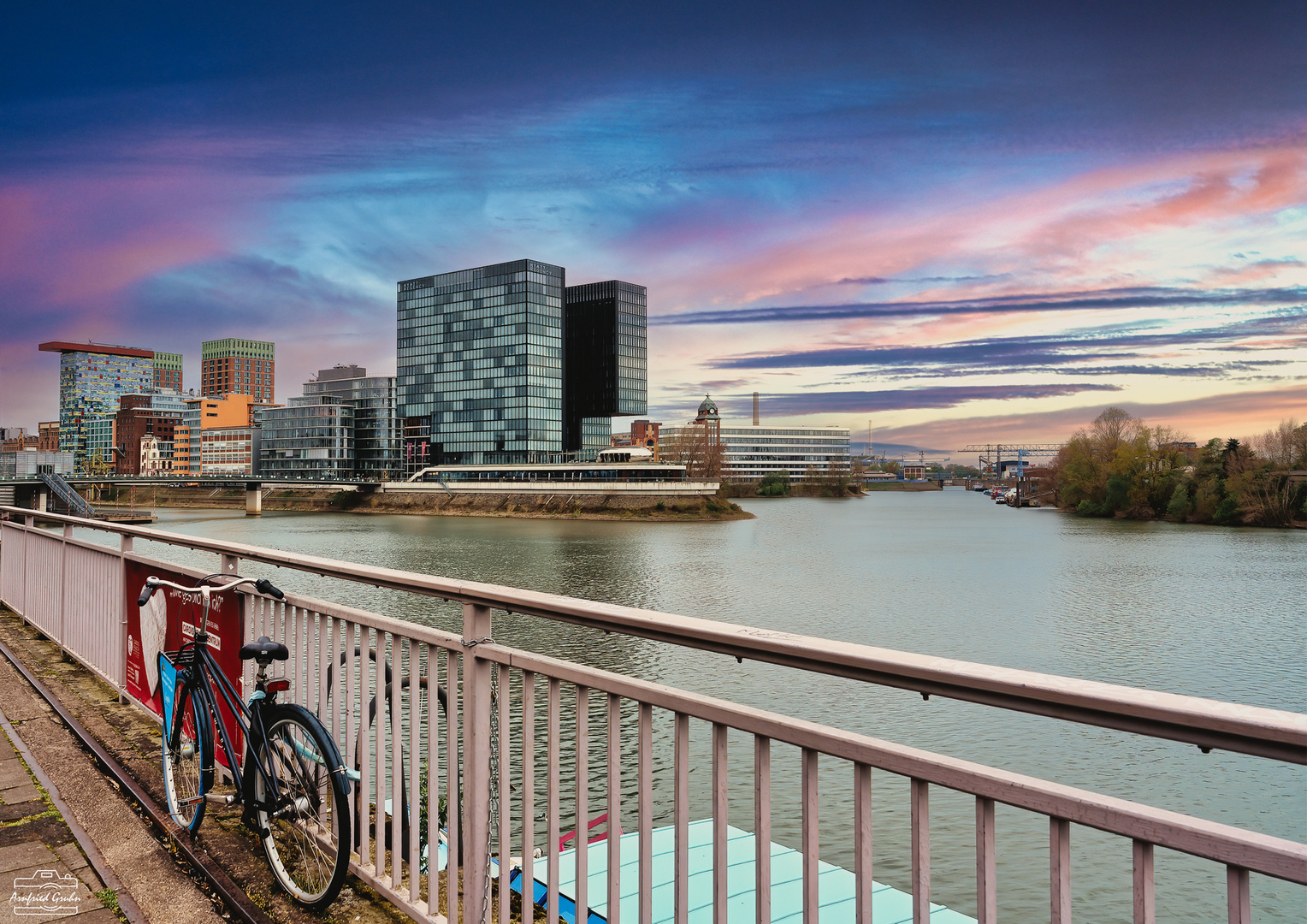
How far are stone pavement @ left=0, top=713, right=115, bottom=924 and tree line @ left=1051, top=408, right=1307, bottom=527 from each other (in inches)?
3156

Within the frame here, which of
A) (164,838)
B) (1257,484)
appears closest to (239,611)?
(164,838)

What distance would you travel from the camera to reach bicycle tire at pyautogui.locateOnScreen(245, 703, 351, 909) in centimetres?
317

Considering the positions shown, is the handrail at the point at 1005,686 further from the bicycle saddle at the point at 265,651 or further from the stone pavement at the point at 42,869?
the stone pavement at the point at 42,869

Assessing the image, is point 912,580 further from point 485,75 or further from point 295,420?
point 295,420

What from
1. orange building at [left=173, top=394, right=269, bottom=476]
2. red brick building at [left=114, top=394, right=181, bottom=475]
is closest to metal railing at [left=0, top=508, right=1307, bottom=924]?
orange building at [left=173, top=394, right=269, bottom=476]

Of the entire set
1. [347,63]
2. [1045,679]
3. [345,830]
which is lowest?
[345,830]

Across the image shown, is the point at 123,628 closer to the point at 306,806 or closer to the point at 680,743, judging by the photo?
the point at 306,806

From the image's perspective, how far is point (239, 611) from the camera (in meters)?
4.24

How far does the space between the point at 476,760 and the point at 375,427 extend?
5500 inches

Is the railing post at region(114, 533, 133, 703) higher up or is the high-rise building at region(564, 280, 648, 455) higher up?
the high-rise building at region(564, 280, 648, 455)

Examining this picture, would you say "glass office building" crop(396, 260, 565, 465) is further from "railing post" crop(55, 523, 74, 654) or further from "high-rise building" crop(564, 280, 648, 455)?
"railing post" crop(55, 523, 74, 654)

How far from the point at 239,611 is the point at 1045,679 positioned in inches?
158

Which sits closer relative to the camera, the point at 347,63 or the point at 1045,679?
the point at 1045,679

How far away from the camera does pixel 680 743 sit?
198 cm
